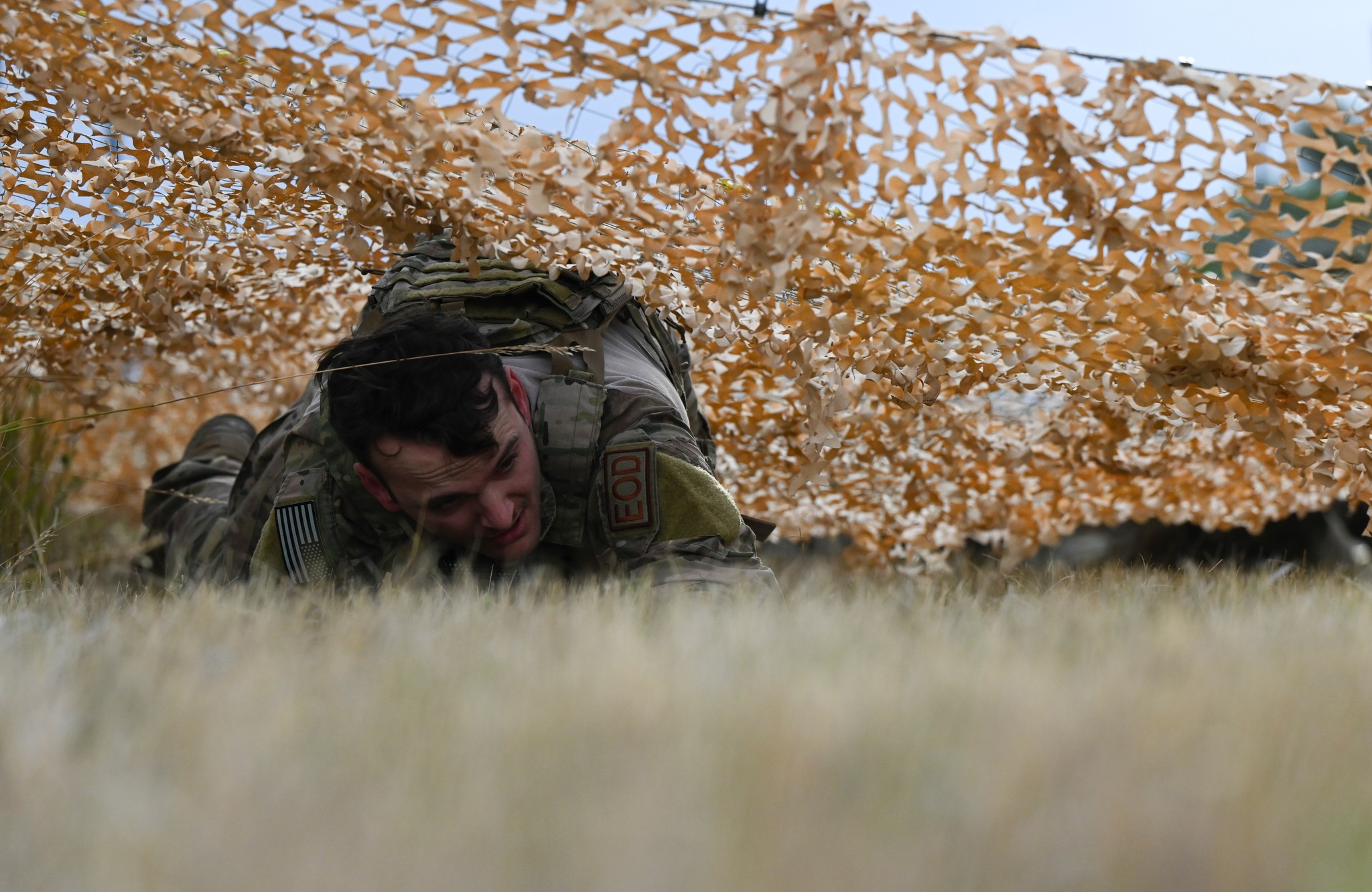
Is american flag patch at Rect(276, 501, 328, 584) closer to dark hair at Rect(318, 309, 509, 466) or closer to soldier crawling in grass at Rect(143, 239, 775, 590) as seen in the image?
soldier crawling in grass at Rect(143, 239, 775, 590)

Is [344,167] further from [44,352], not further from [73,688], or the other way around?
[44,352]

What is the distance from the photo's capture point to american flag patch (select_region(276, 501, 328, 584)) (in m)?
2.50

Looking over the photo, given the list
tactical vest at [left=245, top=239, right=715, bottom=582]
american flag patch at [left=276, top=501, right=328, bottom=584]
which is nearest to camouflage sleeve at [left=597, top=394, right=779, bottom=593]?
tactical vest at [left=245, top=239, right=715, bottom=582]

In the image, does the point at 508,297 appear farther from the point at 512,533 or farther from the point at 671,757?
the point at 671,757

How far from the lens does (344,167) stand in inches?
78.7

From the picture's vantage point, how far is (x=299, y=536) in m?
2.52

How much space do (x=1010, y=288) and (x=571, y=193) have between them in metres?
0.95

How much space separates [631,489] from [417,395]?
1.83ft

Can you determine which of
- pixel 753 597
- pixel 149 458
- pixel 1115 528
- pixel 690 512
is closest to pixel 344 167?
pixel 690 512

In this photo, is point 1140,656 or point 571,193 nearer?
point 1140,656

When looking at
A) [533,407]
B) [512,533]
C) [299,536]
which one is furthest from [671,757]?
[299,536]

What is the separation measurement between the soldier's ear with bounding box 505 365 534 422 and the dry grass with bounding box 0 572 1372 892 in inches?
50.1

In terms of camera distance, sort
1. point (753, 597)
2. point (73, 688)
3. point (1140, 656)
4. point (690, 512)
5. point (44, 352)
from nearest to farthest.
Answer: point (73, 688)
point (1140, 656)
point (753, 597)
point (690, 512)
point (44, 352)

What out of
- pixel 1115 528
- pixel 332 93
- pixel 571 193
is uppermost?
pixel 332 93
